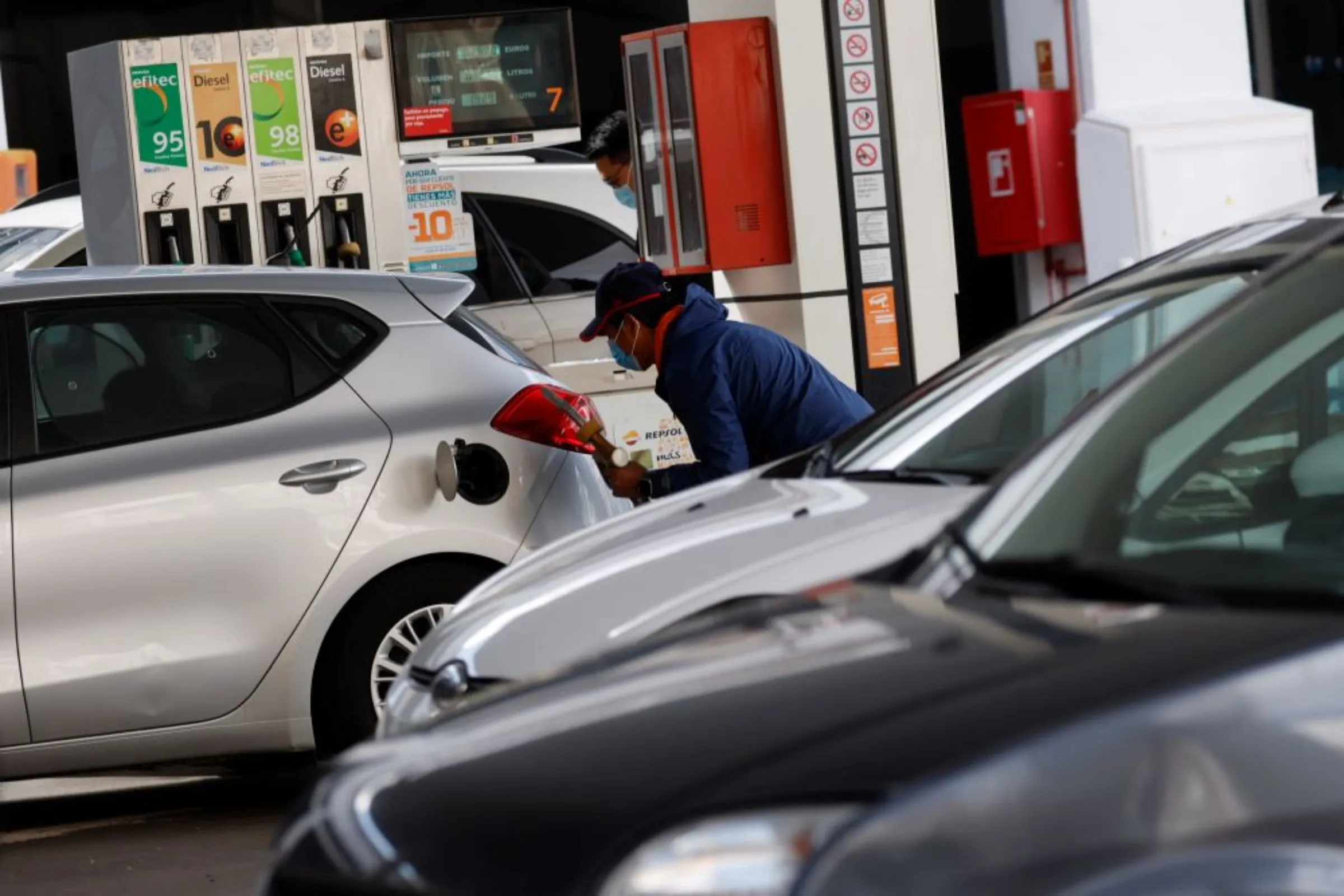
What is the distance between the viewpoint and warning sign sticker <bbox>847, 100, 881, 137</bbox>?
8211 millimetres

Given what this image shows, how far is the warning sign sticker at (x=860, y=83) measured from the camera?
820cm

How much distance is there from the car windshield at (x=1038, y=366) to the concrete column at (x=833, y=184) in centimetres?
407

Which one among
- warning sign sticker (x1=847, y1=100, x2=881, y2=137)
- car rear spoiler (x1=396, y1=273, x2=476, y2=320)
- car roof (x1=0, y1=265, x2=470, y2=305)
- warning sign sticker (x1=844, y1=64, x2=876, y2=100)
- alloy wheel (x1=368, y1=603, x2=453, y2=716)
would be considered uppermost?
warning sign sticker (x1=844, y1=64, x2=876, y2=100)

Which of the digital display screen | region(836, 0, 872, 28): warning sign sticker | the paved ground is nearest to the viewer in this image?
the paved ground

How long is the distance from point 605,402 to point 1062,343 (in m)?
5.57

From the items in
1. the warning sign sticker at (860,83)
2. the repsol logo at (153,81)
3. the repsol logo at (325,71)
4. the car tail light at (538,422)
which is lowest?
the car tail light at (538,422)

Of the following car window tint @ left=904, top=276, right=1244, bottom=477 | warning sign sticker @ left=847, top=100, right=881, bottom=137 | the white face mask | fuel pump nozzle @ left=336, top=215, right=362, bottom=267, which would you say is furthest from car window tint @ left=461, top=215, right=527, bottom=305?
car window tint @ left=904, top=276, right=1244, bottom=477

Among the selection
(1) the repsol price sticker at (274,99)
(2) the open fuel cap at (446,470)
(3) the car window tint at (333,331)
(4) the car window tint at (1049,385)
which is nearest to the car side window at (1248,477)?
(4) the car window tint at (1049,385)

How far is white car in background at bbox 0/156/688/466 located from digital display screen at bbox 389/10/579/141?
1.60 ft

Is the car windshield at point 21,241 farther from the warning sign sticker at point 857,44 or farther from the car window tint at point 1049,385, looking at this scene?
the car window tint at point 1049,385

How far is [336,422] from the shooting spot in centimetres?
517

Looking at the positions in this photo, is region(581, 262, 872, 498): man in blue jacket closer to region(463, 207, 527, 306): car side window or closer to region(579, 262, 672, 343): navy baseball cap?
region(579, 262, 672, 343): navy baseball cap

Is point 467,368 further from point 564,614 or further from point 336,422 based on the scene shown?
point 564,614

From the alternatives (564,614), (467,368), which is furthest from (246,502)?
(564,614)
